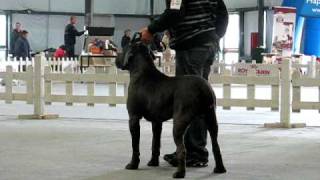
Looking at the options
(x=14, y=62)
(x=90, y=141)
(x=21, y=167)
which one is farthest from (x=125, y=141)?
(x=14, y=62)

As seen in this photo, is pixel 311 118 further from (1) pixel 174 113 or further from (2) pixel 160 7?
(2) pixel 160 7

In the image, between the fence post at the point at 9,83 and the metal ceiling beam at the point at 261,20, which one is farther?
the metal ceiling beam at the point at 261,20

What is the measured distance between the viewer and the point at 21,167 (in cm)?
447

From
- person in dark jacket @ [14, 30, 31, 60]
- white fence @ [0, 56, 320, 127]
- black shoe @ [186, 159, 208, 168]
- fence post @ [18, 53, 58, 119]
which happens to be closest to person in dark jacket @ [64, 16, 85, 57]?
person in dark jacket @ [14, 30, 31, 60]

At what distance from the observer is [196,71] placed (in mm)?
4562

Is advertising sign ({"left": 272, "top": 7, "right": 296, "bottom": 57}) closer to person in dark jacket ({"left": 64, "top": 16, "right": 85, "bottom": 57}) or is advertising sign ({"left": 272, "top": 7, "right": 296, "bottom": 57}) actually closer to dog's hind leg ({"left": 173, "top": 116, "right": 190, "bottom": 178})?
person in dark jacket ({"left": 64, "top": 16, "right": 85, "bottom": 57})

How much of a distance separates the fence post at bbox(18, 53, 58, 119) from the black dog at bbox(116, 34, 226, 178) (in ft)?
12.8

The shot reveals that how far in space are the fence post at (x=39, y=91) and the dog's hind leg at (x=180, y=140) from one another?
14.6 feet

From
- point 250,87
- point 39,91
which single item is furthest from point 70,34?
point 250,87

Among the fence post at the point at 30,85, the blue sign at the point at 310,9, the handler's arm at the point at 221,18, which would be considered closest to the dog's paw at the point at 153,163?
the handler's arm at the point at 221,18

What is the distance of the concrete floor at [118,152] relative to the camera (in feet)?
13.9

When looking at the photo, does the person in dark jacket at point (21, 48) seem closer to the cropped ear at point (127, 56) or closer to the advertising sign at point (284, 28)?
the advertising sign at point (284, 28)

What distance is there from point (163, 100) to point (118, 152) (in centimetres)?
126

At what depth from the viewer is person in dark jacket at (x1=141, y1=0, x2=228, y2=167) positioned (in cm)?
453
